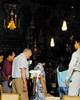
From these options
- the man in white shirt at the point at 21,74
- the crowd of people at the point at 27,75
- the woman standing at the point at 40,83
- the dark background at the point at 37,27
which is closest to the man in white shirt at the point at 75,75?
the crowd of people at the point at 27,75

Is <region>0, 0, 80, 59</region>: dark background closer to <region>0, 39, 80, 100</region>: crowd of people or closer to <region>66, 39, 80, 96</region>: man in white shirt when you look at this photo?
<region>0, 39, 80, 100</region>: crowd of people

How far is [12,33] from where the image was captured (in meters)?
19.4

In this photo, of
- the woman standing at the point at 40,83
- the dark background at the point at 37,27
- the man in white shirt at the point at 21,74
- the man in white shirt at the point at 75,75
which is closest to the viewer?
the man in white shirt at the point at 75,75

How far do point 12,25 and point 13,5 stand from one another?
1208mm

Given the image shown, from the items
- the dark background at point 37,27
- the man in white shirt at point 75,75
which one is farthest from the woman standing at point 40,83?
the dark background at point 37,27

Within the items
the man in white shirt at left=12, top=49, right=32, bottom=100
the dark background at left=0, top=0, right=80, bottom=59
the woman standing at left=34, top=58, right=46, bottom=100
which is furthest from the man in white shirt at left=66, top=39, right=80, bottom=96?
the dark background at left=0, top=0, right=80, bottom=59

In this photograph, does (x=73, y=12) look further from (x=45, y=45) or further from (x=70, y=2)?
(x=45, y=45)

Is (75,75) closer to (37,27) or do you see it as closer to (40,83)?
(40,83)

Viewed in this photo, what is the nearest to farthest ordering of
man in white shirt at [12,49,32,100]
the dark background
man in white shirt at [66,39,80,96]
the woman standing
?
man in white shirt at [66,39,80,96], man in white shirt at [12,49,32,100], the woman standing, the dark background

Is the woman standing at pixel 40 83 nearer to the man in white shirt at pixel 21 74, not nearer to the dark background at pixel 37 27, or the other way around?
the man in white shirt at pixel 21 74

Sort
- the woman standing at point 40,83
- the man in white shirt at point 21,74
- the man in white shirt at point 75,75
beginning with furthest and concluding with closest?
the woman standing at point 40,83, the man in white shirt at point 21,74, the man in white shirt at point 75,75

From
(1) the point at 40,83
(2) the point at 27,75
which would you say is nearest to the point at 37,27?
(1) the point at 40,83

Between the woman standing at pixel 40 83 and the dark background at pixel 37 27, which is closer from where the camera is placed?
the woman standing at pixel 40 83

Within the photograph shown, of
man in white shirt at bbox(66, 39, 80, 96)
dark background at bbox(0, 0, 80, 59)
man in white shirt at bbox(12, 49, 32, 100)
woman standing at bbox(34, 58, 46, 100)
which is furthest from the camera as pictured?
dark background at bbox(0, 0, 80, 59)
